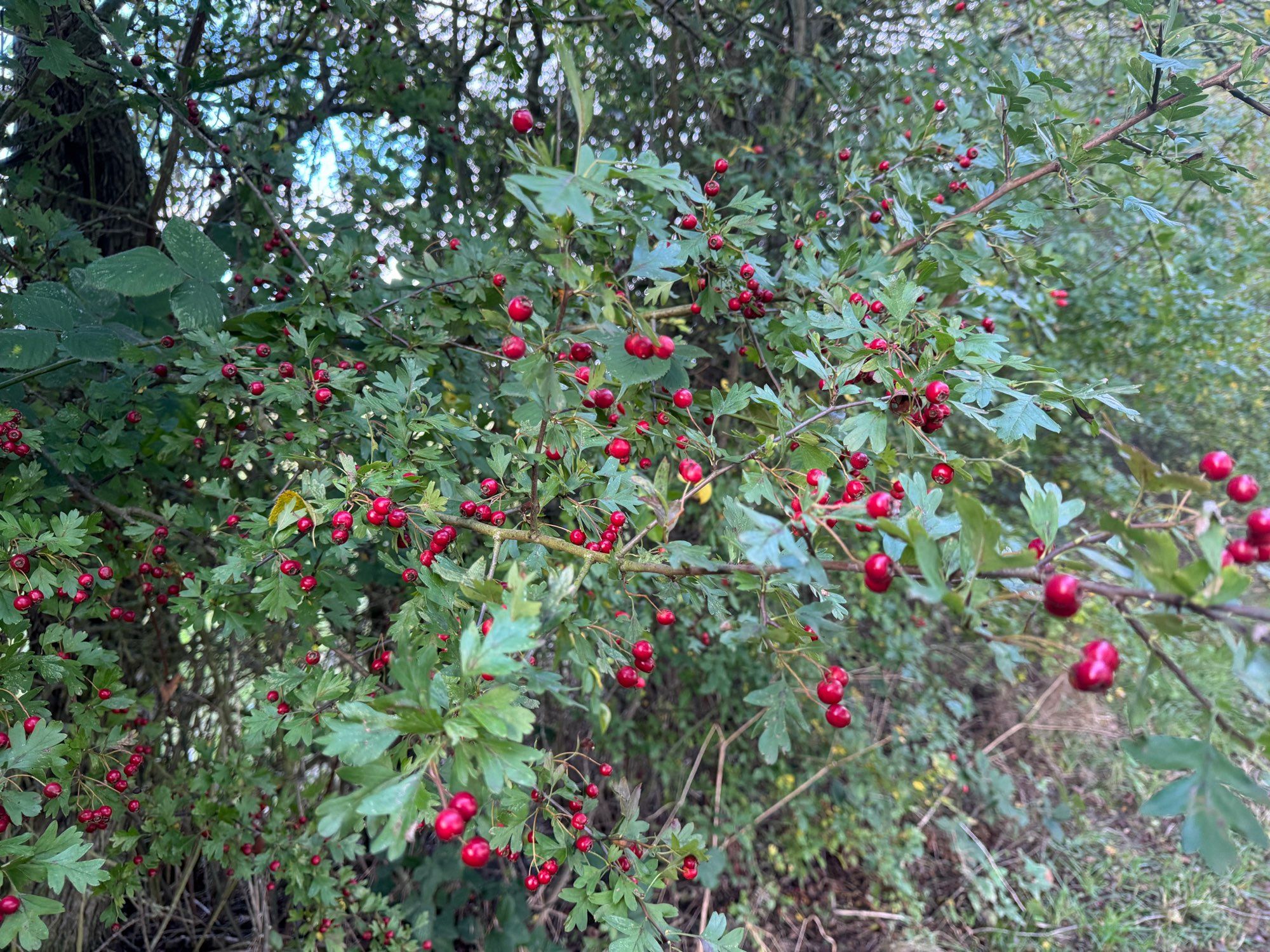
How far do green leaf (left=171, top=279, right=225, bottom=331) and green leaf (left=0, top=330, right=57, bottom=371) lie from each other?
0.28 m

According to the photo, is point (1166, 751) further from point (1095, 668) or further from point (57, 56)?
point (57, 56)

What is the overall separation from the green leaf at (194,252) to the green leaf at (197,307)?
3cm

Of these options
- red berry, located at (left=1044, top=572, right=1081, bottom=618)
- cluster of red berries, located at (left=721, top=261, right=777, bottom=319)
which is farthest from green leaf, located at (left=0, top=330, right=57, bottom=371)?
red berry, located at (left=1044, top=572, right=1081, bottom=618)

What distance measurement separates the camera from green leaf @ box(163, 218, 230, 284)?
1.67 m

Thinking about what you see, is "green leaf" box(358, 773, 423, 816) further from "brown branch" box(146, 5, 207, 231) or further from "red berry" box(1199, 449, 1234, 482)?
"brown branch" box(146, 5, 207, 231)

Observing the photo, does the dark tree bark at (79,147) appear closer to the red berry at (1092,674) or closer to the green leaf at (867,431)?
the green leaf at (867,431)

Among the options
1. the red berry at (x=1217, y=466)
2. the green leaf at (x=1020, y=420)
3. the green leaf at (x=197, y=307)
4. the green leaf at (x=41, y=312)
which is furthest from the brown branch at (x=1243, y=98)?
the green leaf at (x=41, y=312)

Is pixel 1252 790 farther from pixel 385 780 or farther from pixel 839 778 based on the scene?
pixel 839 778

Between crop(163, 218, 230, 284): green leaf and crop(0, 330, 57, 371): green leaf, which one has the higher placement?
crop(163, 218, 230, 284): green leaf

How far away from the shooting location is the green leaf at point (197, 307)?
1618 millimetres

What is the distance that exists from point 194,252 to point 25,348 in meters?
0.43

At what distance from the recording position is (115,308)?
1.84m

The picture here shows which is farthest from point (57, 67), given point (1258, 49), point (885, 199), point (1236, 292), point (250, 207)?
point (1236, 292)

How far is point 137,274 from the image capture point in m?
1.63
